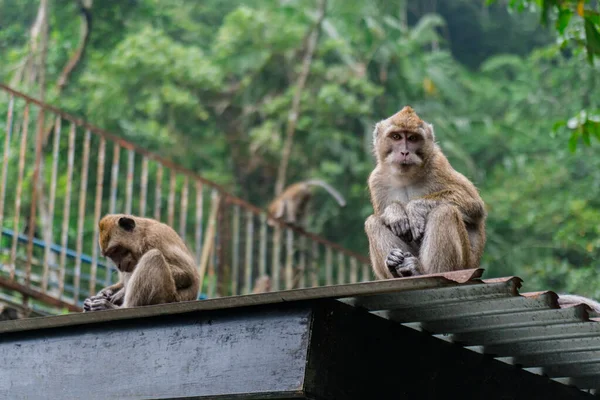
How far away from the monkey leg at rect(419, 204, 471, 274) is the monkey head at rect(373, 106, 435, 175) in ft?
1.50

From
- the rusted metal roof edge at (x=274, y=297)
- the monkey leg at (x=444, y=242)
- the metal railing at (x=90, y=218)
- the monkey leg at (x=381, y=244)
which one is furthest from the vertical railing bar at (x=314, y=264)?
the rusted metal roof edge at (x=274, y=297)

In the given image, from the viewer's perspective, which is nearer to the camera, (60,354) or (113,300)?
(60,354)

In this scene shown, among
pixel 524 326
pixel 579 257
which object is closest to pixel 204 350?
pixel 524 326

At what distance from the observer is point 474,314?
4.62 m

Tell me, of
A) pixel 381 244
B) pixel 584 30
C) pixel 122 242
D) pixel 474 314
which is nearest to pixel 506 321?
pixel 474 314

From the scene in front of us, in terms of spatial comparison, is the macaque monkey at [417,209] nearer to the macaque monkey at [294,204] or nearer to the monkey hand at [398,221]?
the monkey hand at [398,221]

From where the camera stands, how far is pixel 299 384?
13.7ft

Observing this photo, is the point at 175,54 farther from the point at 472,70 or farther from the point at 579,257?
the point at 472,70

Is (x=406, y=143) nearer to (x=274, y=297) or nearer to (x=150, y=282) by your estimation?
(x=150, y=282)

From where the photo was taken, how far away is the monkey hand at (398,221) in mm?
5766

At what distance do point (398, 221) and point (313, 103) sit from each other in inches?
806

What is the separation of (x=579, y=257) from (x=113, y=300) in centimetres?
1891

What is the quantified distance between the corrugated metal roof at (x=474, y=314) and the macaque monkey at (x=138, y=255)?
965mm

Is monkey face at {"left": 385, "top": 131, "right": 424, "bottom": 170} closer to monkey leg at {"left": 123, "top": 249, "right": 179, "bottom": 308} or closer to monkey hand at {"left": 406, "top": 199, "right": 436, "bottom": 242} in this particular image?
monkey hand at {"left": 406, "top": 199, "right": 436, "bottom": 242}
